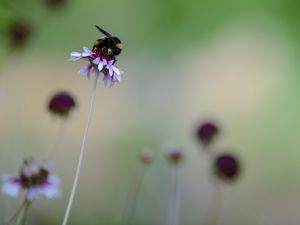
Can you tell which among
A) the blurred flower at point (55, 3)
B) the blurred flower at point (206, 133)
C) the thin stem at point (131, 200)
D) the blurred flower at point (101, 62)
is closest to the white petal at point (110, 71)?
the blurred flower at point (101, 62)

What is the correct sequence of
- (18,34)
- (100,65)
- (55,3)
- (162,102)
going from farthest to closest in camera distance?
(162,102), (55,3), (18,34), (100,65)

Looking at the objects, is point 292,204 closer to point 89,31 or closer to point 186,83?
point 186,83

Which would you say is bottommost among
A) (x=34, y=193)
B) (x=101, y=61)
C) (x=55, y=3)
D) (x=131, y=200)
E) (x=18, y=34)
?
(x=34, y=193)

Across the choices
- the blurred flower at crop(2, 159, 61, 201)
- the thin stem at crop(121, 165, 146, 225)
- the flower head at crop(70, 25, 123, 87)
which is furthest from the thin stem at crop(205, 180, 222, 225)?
the flower head at crop(70, 25, 123, 87)

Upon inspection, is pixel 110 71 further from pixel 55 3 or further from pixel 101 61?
pixel 55 3

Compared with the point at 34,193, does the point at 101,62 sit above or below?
above

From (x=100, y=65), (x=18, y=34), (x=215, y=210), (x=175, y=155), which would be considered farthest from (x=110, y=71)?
(x=215, y=210)
